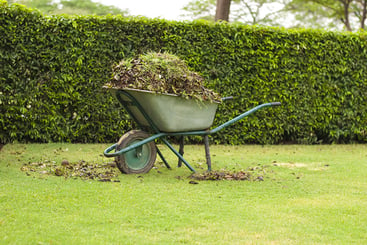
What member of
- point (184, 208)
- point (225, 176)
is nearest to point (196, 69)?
point (225, 176)

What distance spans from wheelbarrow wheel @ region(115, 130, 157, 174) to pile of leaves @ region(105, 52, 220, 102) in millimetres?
522

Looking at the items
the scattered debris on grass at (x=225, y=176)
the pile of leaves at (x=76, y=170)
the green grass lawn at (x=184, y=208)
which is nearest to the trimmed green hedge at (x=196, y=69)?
the green grass lawn at (x=184, y=208)

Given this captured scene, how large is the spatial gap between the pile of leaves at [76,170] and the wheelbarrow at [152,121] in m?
0.22

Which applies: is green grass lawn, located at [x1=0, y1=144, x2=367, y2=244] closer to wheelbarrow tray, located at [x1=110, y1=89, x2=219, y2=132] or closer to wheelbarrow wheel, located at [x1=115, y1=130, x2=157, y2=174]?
wheelbarrow wheel, located at [x1=115, y1=130, x2=157, y2=174]

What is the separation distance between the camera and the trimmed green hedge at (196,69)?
7.07m

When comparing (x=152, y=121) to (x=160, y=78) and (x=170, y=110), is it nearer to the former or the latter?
(x=170, y=110)

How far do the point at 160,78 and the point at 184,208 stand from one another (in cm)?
161

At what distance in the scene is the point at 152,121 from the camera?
4.90 meters

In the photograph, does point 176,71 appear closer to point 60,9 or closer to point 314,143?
point 314,143

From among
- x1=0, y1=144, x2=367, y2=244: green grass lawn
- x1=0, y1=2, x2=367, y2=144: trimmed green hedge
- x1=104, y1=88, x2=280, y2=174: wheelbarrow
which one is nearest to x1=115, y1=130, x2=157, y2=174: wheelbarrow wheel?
x1=104, y1=88, x2=280, y2=174: wheelbarrow

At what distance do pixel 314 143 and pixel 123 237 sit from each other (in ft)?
20.9

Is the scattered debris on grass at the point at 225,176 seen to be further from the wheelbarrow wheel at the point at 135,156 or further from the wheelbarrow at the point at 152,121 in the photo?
the wheelbarrow wheel at the point at 135,156

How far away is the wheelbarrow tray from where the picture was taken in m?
4.71

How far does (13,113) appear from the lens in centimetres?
706
